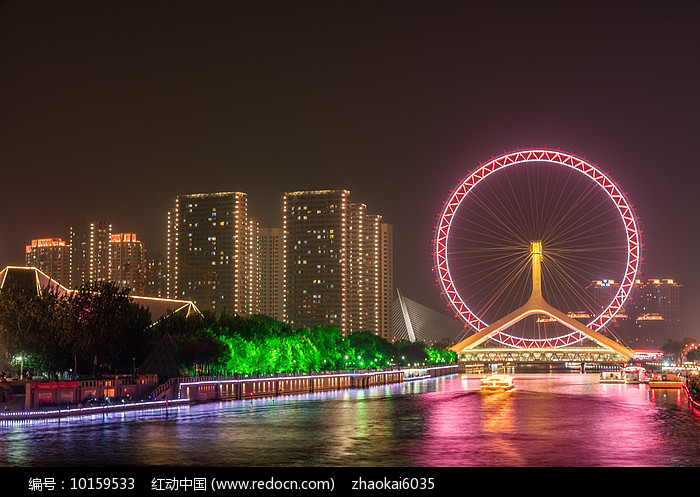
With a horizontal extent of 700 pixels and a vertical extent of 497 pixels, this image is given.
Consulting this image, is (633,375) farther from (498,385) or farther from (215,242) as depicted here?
(215,242)

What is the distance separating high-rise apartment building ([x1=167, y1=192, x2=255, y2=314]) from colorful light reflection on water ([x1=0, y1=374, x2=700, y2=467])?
381ft

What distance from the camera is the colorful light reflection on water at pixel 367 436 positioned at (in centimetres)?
4453

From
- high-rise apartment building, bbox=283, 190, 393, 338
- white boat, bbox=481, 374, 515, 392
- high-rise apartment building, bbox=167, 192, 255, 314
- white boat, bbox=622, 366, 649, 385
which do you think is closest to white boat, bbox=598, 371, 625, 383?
white boat, bbox=622, 366, 649, 385

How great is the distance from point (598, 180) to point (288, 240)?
10000 centimetres

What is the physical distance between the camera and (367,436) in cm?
5431

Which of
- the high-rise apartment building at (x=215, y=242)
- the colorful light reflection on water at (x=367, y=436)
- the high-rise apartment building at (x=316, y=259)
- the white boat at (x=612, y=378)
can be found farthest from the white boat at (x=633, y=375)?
the high-rise apartment building at (x=215, y=242)

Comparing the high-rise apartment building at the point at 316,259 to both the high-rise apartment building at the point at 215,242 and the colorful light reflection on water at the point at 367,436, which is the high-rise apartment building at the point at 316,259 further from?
the colorful light reflection on water at the point at 367,436

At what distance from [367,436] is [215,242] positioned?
145175 millimetres

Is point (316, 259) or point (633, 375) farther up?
point (316, 259)

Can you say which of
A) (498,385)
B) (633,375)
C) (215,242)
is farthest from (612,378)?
(215,242)
